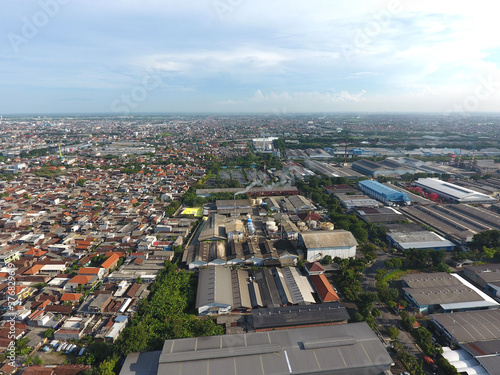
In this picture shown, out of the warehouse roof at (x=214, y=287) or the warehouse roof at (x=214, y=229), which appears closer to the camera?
the warehouse roof at (x=214, y=287)

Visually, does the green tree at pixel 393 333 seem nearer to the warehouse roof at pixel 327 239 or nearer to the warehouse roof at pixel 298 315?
the warehouse roof at pixel 298 315

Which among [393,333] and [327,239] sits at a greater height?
[327,239]

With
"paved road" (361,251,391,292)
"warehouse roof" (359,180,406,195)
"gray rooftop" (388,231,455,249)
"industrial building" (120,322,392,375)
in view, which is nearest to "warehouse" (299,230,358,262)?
"paved road" (361,251,391,292)

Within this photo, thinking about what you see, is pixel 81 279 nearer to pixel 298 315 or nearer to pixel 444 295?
pixel 298 315

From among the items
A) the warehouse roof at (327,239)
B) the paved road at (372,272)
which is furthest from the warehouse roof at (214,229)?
the paved road at (372,272)

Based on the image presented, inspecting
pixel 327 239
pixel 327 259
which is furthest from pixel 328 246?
pixel 327 259

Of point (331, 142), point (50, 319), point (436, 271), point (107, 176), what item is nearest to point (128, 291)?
point (50, 319)

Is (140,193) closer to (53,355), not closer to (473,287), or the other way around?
(53,355)
